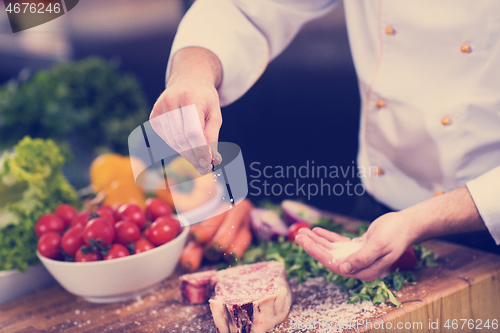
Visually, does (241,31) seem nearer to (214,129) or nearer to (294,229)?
(214,129)

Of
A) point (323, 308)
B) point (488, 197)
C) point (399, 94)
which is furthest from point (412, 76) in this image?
point (323, 308)

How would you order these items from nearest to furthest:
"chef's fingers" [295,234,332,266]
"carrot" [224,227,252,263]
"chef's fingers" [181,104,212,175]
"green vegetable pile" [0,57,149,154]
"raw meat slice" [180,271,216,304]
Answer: "chef's fingers" [181,104,212,175]
"chef's fingers" [295,234,332,266]
"raw meat slice" [180,271,216,304]
"carrot" [224,227,252,263]
"green vegetable pile" [0,57,149,154]

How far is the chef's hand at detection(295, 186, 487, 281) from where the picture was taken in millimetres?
644

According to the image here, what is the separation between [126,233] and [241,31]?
50 cm

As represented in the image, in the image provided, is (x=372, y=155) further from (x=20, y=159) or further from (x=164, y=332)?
(x=20, y=159)

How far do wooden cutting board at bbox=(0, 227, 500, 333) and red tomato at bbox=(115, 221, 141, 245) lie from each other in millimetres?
128

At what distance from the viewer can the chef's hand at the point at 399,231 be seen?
25.4 inches

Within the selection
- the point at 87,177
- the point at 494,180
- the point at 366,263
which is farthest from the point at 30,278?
the point at 494,180

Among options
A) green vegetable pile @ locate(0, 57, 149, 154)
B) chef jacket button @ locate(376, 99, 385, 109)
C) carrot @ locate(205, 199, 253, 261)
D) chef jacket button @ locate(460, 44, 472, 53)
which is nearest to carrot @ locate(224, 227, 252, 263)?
carrot @ locate(205, 199, 253, 261)

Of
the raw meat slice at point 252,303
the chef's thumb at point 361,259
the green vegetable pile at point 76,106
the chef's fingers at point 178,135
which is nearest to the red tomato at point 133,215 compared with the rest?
the raw meat slice at point 252,303

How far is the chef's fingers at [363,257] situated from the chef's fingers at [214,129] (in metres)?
0.27

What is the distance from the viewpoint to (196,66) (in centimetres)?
75

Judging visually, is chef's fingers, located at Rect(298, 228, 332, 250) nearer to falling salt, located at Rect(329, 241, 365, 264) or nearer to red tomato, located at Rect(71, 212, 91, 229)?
falling salt, located at Rect(329, 241, 365, 264)

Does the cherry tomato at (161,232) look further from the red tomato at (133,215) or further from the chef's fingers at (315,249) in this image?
the chef's fingers at (315,249)
